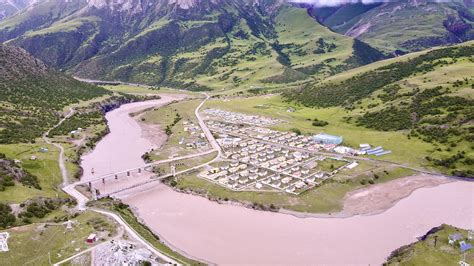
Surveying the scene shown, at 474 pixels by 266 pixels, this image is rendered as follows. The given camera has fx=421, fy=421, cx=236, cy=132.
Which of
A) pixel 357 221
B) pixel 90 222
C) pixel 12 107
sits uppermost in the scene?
pixel 12 107

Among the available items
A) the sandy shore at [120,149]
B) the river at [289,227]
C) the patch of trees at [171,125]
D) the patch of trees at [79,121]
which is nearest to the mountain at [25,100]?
the patch of trees at [79,121]

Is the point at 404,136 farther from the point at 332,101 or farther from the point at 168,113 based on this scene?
the point at 168,113

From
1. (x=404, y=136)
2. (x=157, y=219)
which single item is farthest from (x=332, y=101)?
(x=157, y=219)

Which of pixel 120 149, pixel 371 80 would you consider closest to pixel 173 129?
pixel 120 149

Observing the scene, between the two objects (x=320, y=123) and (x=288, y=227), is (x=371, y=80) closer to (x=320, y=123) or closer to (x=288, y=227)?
(x=320, y=123)

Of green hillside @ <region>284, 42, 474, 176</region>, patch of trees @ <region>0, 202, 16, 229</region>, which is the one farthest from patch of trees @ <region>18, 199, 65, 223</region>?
green hillside @ <region>284, 42, 474, 176</region>

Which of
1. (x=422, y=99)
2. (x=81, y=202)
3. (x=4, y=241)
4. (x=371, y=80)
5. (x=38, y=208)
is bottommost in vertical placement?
(x=81, y=202)

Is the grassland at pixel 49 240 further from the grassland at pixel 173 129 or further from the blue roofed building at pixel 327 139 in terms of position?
the blue roofed building at pixel 327 139
